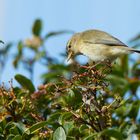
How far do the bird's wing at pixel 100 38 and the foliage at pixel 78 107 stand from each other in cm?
282

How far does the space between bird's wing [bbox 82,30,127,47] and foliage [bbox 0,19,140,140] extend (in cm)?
282

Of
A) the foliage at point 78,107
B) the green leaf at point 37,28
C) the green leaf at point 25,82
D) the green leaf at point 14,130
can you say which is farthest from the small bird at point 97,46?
the green leaf at point 14,130

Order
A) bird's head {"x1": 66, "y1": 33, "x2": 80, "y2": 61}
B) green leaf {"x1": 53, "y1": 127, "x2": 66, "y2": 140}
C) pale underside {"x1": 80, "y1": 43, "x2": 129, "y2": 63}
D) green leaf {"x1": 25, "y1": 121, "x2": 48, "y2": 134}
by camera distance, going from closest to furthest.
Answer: green leaf {"x1": 53, "y1": 127, "x2": 66, "y2": 140}
green leaf {"x1": 25, "y1": 121, "x2": 48, "y2": 134}
pale underside {"x1": 80, "y1": 43, "x2": 129, "y2": 63}
bird's head {"x1": 66, "y1": 33, "x2": 80, "y2": 61}

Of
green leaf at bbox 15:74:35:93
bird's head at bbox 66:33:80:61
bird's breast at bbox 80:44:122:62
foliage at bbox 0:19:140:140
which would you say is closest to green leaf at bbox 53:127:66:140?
foliage at bbox 0:19:140:140

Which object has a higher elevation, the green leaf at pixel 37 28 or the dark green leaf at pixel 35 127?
the green leaf at pixel 37 28

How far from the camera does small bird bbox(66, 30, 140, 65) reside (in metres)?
5.67

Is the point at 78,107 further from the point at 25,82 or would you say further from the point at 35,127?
the point at 25,82

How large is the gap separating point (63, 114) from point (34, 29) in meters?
2.37

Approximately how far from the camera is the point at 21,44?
408 centimetres

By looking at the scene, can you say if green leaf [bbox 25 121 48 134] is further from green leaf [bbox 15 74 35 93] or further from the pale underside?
the pale underside

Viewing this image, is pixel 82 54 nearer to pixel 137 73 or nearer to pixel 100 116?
pixel 137 73

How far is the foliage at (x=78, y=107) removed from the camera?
2.04 m

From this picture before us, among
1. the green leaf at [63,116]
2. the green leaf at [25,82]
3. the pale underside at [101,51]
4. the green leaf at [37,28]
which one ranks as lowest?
the green leaf at [63,116]

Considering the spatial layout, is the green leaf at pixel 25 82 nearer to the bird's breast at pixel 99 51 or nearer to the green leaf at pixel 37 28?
the green leaf at pixel 37 28
